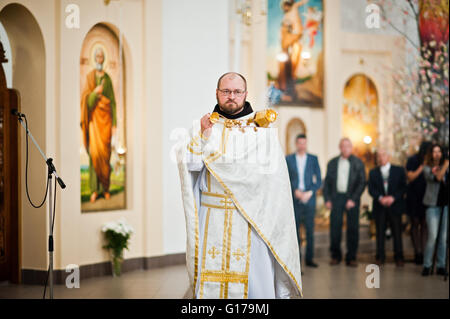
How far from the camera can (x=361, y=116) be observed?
13711 mm

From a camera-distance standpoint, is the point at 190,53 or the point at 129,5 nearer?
the point at 129,5

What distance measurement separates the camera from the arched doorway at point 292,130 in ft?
43.2

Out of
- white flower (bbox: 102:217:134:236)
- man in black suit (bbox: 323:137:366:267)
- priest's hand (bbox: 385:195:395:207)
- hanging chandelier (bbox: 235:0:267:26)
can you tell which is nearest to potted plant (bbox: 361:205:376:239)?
man in black suit (bbox: 323:137:366:267)

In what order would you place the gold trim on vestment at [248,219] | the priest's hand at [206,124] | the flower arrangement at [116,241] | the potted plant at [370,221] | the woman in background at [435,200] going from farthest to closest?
the potted plant at [370,221]
the woman in background at [435,200]
the flower arrangement at [116,241]
the gold trim on vestment at [248,219]
the priest's hand at [206,124]

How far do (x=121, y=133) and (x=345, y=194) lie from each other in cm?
366

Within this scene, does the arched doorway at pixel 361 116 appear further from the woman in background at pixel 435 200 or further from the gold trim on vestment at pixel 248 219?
the gold trim on vestment at pixel 248 219

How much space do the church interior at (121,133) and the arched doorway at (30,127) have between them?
2 cm

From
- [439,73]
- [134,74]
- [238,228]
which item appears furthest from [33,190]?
[439,73]

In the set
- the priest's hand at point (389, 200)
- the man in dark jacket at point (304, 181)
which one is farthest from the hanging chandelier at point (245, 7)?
the priest's hand at point (389, 200)

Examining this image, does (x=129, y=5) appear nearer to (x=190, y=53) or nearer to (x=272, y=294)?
(x=190, y=53)

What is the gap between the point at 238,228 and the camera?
4.55 meters

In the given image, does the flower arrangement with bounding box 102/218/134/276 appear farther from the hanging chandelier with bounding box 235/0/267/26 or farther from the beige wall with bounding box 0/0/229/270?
the hanging chandelier with bounding box 235/0/267/26

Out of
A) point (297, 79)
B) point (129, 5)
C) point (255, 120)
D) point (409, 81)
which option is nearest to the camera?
point (255, 120)
